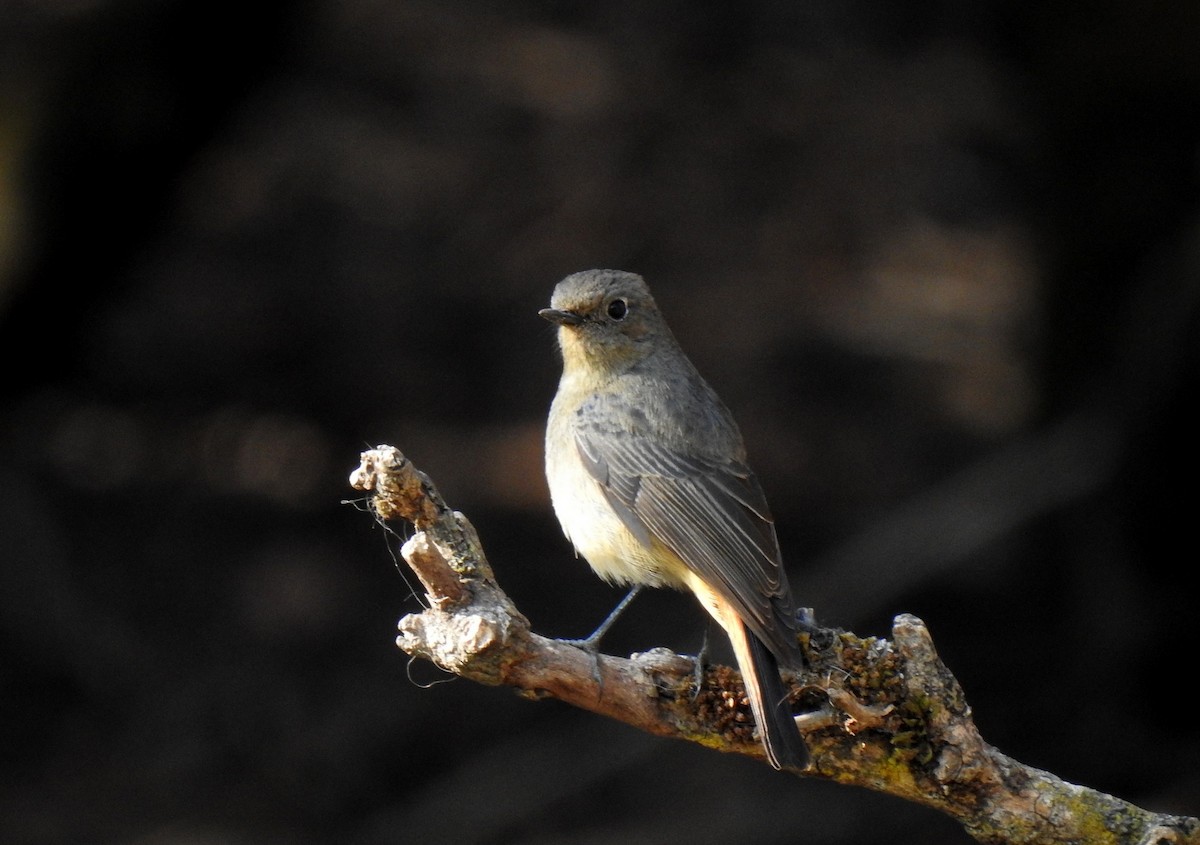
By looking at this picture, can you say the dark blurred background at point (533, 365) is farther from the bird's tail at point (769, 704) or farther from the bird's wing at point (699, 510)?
the bird's tail at point (769, 704)

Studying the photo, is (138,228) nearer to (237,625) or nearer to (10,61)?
A: (10,61)

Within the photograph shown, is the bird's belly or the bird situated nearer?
the bird

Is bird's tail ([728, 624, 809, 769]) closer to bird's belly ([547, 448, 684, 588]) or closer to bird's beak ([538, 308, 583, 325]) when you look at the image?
bird's belly ([547, 448, 684, 588])

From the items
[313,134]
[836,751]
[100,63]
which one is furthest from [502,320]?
[836,751]

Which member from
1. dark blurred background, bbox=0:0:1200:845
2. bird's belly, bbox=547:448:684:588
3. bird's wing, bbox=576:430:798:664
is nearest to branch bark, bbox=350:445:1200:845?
bird's wing, bbox=576:430:798:664

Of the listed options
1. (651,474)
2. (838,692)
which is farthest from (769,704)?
(651,474)

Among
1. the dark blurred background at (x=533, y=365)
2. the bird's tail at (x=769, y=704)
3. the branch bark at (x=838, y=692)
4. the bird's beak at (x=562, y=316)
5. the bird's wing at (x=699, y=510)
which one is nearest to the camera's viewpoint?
the branch bark at (x=838, y=692)

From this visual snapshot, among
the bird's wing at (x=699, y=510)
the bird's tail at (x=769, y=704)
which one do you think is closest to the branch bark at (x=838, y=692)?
the bird's tail at (x=769, y=704)
